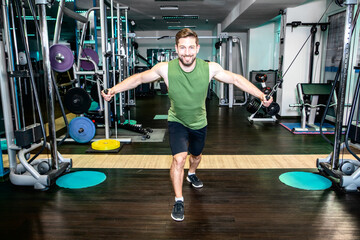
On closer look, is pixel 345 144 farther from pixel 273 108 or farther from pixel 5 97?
pixel 5 97

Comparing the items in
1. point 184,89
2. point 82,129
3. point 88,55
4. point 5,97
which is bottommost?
point 82,129

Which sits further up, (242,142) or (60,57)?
(60,57)

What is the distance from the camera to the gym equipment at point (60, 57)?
2.80 m

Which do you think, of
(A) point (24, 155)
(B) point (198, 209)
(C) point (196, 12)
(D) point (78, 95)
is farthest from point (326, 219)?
(C) point (196, 12)

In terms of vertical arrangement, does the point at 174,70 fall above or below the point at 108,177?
above

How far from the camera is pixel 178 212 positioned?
2059mm

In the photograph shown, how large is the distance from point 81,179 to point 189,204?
3.64ft

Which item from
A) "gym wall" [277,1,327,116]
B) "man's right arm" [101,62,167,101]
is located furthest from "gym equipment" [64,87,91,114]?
"gym wall" [277,1,327,116]

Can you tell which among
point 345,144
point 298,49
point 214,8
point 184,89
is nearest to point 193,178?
point 184,89

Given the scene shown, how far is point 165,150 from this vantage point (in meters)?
3.75

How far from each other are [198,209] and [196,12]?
654 centimetres

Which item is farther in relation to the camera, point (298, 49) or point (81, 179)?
point (298, 49)

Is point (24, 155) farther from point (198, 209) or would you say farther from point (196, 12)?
point (196, 12)

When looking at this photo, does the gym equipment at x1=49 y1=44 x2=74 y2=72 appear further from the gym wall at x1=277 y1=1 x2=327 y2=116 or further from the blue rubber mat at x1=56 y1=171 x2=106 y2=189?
the gym wall at x1=277 y1=1 x2=327 y2=116
